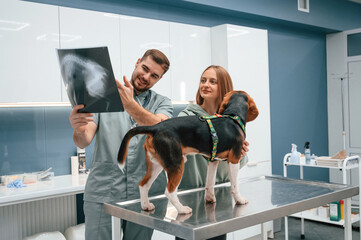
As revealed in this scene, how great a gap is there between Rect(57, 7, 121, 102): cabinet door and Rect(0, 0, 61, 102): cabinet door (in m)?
0.07

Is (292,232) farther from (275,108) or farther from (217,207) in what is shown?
(217,207)

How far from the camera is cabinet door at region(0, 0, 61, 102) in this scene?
248 centimetres

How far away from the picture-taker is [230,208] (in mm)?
1194

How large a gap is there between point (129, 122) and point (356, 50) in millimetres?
4380

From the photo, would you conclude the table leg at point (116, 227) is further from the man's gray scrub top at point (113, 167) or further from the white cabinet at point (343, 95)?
the white cabinet at point (343, 95)

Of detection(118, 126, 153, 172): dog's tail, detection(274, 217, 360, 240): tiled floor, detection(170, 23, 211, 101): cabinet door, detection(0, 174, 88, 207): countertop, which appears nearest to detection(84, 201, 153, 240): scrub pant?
detection(118, 126, 153, 172): dog's tail

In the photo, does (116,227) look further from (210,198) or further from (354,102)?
(354,102)

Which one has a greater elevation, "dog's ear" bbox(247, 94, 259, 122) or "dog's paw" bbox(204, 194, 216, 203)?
"dog's ear" bbox(247, 94, 259, 122)

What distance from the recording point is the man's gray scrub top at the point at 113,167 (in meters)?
1.63

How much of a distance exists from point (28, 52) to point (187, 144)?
1876 millimetres

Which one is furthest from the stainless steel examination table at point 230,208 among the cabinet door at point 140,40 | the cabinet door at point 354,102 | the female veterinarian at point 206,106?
the cabinet door at point 354,102

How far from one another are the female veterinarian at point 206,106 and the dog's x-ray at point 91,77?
55 centimetres

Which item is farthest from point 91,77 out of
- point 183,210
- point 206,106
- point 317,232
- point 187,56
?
point 317,232

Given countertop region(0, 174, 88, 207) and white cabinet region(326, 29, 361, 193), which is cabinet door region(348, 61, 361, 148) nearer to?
white cabinet region(326, 29, 361, 193)
